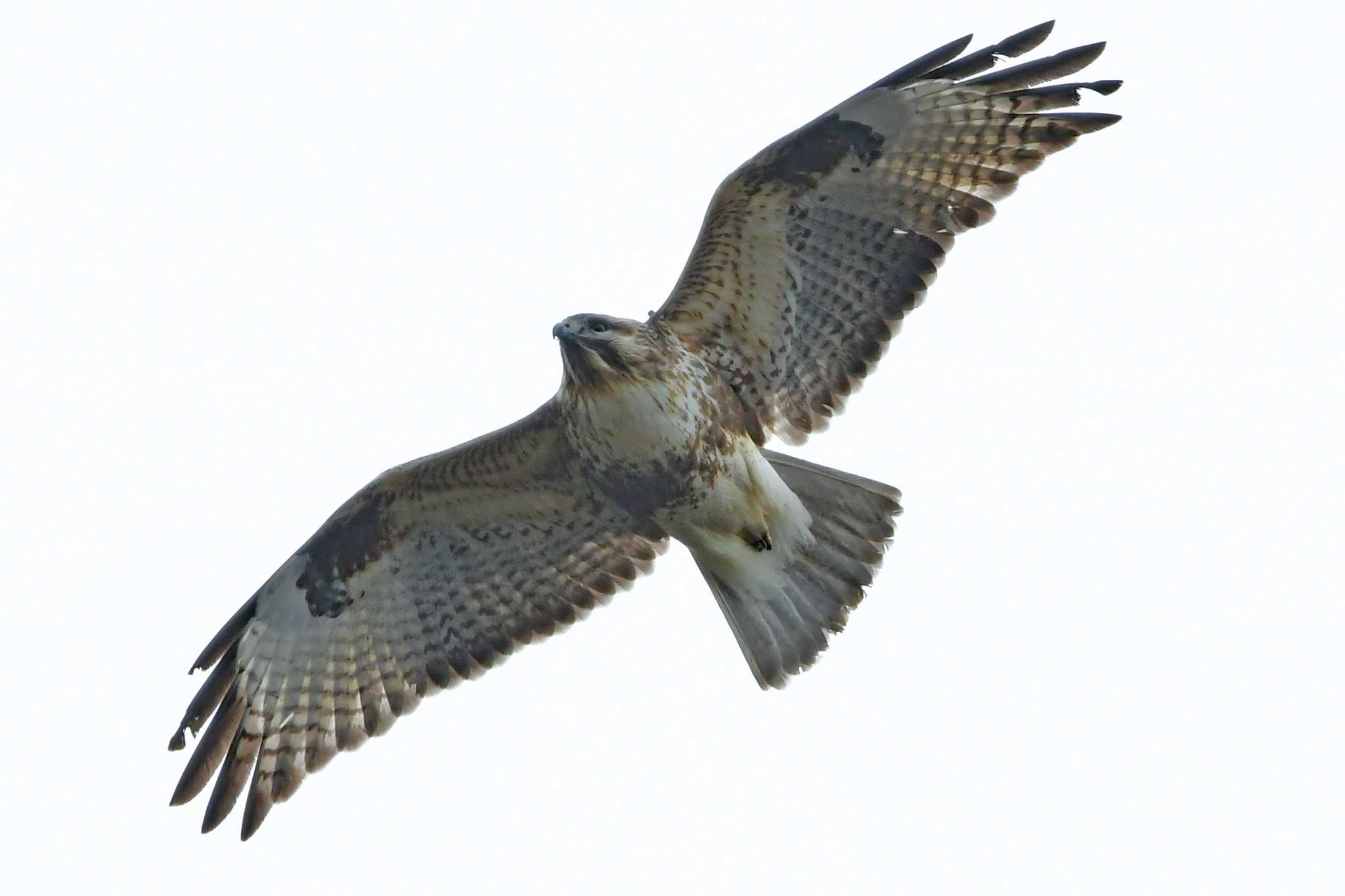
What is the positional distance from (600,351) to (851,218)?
147cm

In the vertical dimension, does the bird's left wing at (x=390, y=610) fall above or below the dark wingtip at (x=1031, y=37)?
below

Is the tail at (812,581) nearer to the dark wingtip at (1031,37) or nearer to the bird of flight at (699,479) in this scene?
the bird of flight at (699,479)

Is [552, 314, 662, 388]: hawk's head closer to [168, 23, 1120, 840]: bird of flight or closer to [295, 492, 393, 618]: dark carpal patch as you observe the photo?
[168, 23, 1120, 840]: bird of flight

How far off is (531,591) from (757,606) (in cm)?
111

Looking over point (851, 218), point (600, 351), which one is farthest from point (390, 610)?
point (851, 218)

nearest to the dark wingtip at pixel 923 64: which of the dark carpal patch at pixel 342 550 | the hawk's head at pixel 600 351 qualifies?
the hawk's head at pixel 600 351

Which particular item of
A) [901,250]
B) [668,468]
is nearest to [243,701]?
[668,468]

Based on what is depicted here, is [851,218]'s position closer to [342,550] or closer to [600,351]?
[600,351]

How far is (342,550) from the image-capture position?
923 cm

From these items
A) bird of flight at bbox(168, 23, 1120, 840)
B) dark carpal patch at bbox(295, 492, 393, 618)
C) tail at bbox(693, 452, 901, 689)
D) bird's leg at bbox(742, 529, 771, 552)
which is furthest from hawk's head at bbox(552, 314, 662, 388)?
dark carpal patch at bbox(295, 492, 393, 618)

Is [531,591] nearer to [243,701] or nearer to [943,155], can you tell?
[243,701]

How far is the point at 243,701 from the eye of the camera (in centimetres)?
932

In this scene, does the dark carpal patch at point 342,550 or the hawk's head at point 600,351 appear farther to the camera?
the dark carpal patch at point 342,550

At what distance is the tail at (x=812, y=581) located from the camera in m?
9.20
